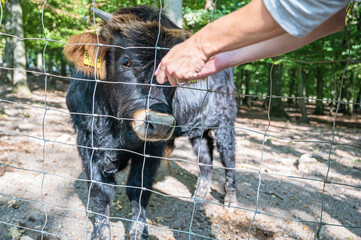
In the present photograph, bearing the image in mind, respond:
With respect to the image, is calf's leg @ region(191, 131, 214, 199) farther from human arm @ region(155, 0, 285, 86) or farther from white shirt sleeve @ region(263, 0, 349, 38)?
white shirt sleeve @ region(263, 0, 349, 38)

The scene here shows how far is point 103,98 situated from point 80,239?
1510mm

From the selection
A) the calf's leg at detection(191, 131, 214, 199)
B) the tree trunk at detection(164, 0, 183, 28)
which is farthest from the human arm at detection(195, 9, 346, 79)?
the tree trunk at detection(164, 0, 183, 28)

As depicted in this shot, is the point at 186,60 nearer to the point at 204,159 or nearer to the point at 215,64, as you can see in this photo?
the point at 215,64

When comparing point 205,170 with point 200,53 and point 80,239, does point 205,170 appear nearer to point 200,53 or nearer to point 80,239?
point 80,239

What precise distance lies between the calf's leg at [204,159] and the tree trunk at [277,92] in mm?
9028

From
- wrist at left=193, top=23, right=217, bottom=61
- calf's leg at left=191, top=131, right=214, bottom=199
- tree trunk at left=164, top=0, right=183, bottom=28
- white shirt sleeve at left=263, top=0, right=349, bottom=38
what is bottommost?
calf's leg at left=191, top=131, right=214, bottom=199

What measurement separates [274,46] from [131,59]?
1.48m

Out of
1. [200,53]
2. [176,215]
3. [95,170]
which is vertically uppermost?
[200,53]

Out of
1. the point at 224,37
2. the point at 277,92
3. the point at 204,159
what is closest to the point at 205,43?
the point at 224,37

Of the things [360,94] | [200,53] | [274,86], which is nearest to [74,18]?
[274,86]

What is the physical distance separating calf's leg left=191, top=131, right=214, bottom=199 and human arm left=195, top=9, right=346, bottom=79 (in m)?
2.95

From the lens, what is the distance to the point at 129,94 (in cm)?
230

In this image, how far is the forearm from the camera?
86 centimetres

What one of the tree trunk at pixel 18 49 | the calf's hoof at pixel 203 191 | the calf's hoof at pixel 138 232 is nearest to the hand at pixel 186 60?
the calf's hoof at pixel 138 232
